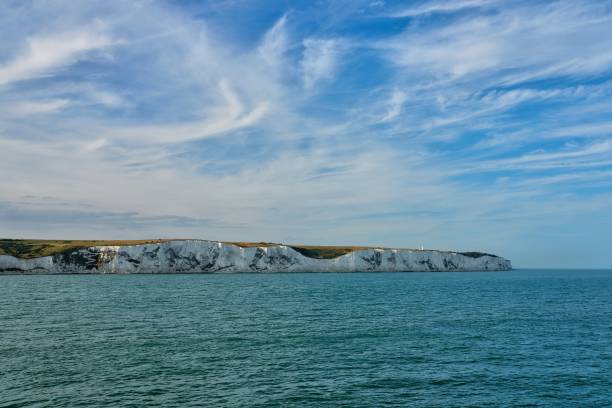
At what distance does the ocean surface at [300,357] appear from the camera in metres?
26.2

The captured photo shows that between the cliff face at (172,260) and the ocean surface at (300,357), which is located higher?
the cliff face at (172,260)

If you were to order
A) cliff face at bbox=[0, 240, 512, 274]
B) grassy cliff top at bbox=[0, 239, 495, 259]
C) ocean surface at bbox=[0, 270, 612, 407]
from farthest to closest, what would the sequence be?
grassy cliff top at bbox=[0, 239, 495, 259], cliff face at bbox=[0, 240, 512, 274], ocean surface at bbox=[0, 270, 612, 407]

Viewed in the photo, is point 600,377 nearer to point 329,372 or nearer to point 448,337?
point 448,337

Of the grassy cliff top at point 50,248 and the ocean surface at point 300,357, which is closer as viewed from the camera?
the ocean surface at point 300,357

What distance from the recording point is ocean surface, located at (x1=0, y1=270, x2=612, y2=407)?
1033 inches

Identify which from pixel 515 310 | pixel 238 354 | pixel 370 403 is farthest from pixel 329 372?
pixel 515 310

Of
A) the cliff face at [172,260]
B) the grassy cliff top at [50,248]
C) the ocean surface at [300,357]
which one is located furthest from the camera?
the grassy cliff top at [50,248]

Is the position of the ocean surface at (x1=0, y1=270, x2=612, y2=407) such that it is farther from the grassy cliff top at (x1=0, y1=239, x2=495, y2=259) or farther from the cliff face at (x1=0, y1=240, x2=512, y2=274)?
the grassy cliff top at (x1=0, y1=239, x2=495, y2=259)

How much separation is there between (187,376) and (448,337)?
25616mm

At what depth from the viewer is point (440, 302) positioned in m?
74.1

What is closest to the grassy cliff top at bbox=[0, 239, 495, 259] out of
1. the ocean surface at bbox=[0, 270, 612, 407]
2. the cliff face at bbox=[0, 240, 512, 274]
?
the cliff face at bbox=[0, 240, 512, 274]

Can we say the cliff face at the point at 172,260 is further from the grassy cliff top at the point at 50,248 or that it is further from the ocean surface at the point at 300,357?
the ocean surface at the point at 300,357

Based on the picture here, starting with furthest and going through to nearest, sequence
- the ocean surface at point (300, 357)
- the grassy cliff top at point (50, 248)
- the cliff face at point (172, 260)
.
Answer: the grassy cliff top at point (50, 248)
the cliff face at point (172, 260)
the ocean surface at point (300, 357)

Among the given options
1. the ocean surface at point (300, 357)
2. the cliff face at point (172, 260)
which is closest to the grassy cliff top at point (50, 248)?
the cliff face at point (172, 260)
